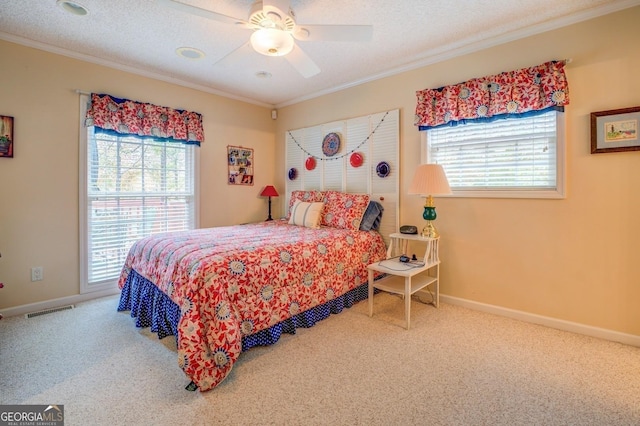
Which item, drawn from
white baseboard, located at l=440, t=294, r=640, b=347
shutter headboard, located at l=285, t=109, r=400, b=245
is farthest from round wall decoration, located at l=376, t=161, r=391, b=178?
white baseboard, located at l=440, t=294, r=640, b=347

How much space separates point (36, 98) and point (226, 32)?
1.95 m

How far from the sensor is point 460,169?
311 centimetres

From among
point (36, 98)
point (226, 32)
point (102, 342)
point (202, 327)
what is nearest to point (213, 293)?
point (202, 327)

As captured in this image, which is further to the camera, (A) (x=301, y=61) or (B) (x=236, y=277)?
(A) (x=301, y=61)

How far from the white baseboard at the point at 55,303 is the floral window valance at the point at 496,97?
388 centimetres

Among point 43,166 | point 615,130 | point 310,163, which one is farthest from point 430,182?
point 43,166

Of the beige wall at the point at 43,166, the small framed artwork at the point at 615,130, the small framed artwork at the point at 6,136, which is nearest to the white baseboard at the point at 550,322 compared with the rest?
the small framed artwork at the point at 615,130

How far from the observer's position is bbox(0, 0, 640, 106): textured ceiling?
236 centimetres

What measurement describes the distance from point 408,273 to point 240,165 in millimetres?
3011

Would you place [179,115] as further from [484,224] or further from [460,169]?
[484,224]

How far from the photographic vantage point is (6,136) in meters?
2.77

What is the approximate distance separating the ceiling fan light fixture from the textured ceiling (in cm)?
43

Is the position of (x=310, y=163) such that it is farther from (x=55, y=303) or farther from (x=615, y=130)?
(x=55, y=303)

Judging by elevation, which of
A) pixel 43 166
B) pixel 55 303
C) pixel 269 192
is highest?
pixel 43 166
